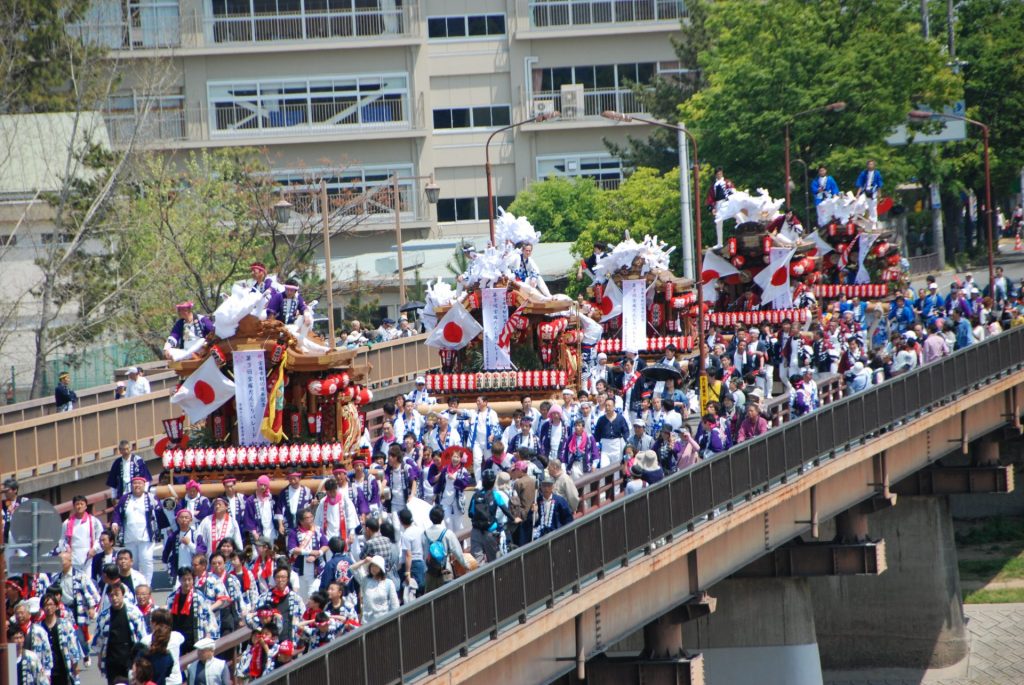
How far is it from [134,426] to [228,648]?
15.1 meters

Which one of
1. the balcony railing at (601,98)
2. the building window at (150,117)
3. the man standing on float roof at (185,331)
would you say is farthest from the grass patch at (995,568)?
the balcony railing at (601,98)

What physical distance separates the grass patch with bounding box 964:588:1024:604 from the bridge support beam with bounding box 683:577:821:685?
12.0 m

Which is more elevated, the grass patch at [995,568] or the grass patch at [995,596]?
the grass patch at [995,568]

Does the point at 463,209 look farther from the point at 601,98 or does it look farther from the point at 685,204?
the point at 685,204

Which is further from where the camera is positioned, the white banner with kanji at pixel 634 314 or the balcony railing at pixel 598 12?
the balcony railing at pixel 598 12

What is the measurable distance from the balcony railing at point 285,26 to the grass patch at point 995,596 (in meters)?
37.2

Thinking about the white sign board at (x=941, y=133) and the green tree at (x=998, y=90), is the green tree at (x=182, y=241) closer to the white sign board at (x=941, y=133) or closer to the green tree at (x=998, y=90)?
the white sign board at (x=941, y=133)

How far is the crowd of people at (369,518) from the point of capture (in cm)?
1519

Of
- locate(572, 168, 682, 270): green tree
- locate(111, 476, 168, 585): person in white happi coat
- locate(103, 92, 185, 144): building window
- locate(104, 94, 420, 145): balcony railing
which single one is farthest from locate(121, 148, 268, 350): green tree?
locate(111, 476, 168, 585): person in white happi coat

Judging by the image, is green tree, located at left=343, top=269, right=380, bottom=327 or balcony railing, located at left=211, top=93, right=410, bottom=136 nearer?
green tree, located at left=343, top=269, right=380, bottom=327

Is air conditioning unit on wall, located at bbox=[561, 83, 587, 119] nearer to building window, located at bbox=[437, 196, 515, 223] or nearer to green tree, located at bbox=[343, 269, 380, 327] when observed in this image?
building window, located at bbox=[437, 196, 515, 223]

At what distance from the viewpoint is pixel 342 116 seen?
2687 inches

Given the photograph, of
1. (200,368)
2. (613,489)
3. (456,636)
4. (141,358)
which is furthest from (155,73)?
(456,636)

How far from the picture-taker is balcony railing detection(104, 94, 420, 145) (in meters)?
67.1
